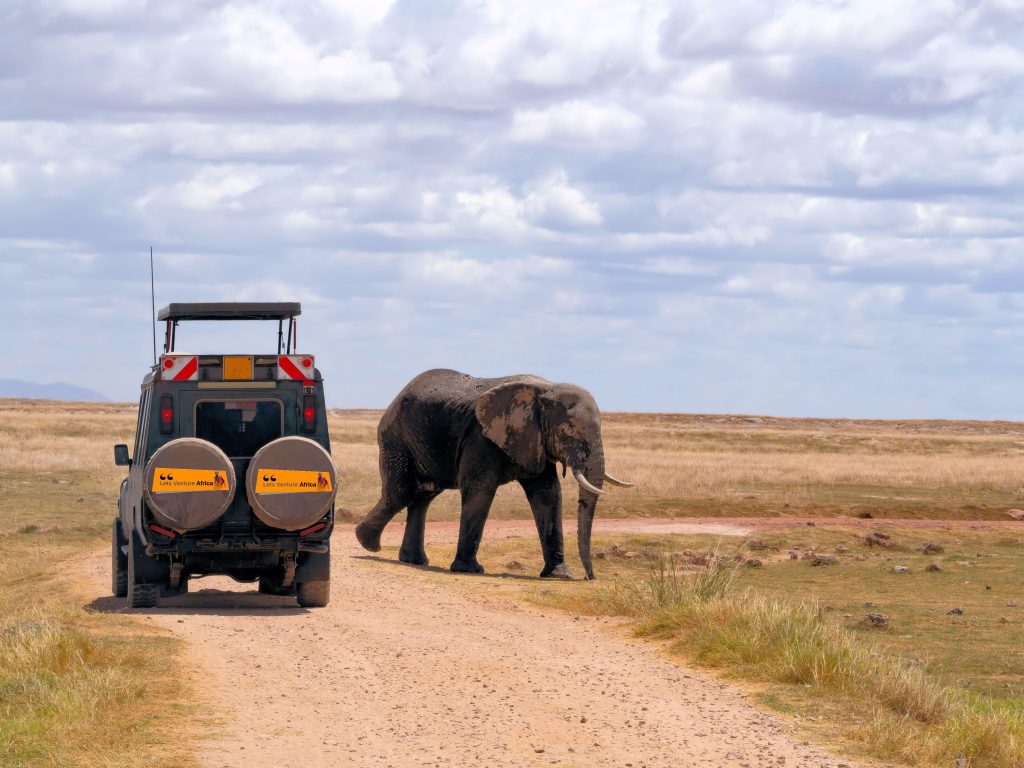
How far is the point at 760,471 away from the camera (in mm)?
48344

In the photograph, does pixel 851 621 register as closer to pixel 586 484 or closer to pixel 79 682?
pixel 586 484

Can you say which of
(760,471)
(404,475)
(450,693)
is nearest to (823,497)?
(760,471)

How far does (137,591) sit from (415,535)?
9300 mm

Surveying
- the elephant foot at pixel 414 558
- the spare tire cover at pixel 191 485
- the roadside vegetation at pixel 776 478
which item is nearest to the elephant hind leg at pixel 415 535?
the elephant foot at pixel 414 558

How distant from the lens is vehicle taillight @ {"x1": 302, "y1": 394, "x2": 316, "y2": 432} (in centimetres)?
1625

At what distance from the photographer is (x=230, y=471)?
15.3 m

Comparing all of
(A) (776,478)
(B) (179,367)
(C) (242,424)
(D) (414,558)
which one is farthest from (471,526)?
(A) (776,478)

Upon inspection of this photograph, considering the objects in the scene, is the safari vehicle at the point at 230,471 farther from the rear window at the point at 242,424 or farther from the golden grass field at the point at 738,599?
the golden grass field at the point at 738,599

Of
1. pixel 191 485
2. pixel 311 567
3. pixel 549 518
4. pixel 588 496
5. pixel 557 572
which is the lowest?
pixel 557 572

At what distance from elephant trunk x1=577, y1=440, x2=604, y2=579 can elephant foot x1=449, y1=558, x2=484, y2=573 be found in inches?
79.2

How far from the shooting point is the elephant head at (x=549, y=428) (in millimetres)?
22531

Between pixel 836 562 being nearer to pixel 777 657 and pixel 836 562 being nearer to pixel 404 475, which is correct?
pixel 404 475

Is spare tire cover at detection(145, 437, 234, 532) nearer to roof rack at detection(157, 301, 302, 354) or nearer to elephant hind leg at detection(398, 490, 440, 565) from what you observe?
roof rack at detection(157, 301, 302, 354)

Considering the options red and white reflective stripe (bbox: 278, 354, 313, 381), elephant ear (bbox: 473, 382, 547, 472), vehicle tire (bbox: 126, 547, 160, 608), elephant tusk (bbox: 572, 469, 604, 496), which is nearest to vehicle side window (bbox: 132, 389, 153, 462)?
vehicle tire (bbox: 126, 547, 160, 608)
